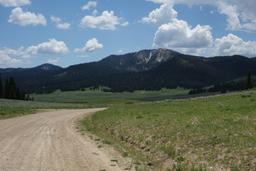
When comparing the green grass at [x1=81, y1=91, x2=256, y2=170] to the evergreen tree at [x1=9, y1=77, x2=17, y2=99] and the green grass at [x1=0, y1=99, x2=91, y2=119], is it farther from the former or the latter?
the evergreen tree at [x1=9, y1=77, x2=17, y2=99]

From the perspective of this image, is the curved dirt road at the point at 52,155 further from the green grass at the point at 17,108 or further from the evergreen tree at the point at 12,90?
the evergreen tree at the point at 12,90

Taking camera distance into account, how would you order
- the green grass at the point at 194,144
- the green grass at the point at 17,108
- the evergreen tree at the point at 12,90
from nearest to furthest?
the green grass at the point at 194,144
the green grass at the point at 17,108
the evergreen tree at the point at 12,90

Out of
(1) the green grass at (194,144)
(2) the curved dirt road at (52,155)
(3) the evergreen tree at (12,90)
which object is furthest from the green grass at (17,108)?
(3) the evergreen tree at (12,90)

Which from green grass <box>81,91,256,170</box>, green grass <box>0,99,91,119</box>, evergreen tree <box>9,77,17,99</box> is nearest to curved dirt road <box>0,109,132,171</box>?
green grass <box>81,91,256,170</box>

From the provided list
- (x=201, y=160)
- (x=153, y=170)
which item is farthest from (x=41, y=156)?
(x=201, y=160)

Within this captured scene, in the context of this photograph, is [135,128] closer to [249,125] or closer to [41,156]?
[249,125]

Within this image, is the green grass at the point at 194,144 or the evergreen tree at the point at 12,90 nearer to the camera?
the green grass at the point at 194,144

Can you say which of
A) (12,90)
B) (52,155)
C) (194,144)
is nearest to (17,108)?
(52,155)

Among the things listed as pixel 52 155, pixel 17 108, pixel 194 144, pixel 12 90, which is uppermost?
pixel 12 90

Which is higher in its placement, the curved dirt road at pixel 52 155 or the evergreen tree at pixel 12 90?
the evergreen tree at pixel 12 90

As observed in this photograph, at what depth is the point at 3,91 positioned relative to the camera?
169 meters

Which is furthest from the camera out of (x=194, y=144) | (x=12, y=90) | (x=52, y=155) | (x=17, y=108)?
(x=12, y=90)

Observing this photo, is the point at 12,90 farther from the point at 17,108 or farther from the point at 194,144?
the point at 194,144

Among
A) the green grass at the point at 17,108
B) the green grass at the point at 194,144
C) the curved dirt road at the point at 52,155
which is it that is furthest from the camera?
the green grass at the point at 17,108
